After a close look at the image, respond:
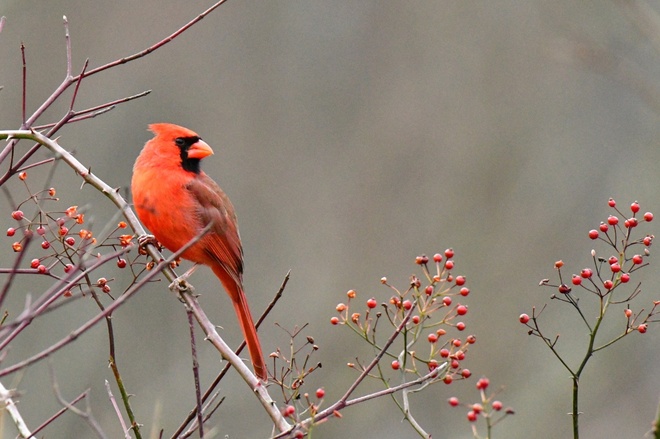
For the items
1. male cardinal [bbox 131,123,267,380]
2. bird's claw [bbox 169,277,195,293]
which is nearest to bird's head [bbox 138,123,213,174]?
male cardinal [bbox 131,123,267,380]

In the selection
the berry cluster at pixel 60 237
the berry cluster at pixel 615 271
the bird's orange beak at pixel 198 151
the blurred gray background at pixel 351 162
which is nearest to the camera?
the berry cluster at pixel 60 237

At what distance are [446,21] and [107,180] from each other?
15.6 feet

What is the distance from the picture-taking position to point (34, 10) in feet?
35.2

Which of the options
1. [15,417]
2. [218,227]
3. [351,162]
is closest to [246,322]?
[218,227]

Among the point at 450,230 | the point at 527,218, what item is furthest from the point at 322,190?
the point at 527,218

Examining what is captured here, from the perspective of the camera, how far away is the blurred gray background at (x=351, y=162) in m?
10.5

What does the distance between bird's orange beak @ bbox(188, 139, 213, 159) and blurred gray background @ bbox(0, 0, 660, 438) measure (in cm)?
560

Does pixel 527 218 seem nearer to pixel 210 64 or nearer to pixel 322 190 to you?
pixel 322 190

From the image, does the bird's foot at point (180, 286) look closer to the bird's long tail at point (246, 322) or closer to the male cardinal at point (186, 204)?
the bird's long tail at point (246, 322)

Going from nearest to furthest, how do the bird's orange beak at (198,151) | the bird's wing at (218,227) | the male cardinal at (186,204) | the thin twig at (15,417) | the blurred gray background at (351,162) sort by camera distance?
the thin twig at (15,417) → the male cardinal at (186,204) → the bird's wing at (218,227) → the bird's orange beak at (198,151) → the blurred gray background at (351,162)

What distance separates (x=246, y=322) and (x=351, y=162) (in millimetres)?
8050

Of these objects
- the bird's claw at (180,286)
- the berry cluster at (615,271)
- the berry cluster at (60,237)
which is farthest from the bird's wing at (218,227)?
the berry cluster at (615,271)

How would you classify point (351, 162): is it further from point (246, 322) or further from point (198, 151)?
point (246, 322)

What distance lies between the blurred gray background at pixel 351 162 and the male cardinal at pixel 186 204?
5.56 m
